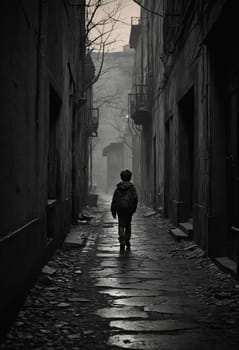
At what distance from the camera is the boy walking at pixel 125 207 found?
8516 mm

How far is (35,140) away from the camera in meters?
5.14

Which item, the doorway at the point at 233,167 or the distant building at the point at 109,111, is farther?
the distant building at the point at 109,111

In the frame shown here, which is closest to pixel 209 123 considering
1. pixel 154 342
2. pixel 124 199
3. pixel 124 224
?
pixel 124 199

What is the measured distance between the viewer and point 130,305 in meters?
4.63

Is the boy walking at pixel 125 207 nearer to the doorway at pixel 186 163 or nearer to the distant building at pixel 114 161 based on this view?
the doorway at pixel 186 163

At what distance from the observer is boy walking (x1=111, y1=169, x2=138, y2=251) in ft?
27.9

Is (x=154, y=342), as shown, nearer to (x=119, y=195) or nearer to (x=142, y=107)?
(x=119, y=195)

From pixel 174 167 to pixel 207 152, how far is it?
170 inches

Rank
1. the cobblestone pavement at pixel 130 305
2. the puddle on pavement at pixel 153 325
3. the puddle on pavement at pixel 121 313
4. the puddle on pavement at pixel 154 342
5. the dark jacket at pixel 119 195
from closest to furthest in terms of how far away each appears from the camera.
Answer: the puddle on pavement at pixel 154 342 < the cobblestone pavement at pixel 130 305 < the puddle on pavement at pixel 153 325 < the puddle on pavement at pixel 121 313 < the dark jacket at pixel 119 195

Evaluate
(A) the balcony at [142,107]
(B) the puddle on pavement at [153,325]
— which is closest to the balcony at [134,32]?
(A) the balcony at [142,107]

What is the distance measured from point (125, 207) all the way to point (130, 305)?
157 inches

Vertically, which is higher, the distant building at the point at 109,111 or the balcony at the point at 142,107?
the distant building at the point at 109,111

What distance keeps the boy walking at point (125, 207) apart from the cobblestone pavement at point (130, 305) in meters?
0.73

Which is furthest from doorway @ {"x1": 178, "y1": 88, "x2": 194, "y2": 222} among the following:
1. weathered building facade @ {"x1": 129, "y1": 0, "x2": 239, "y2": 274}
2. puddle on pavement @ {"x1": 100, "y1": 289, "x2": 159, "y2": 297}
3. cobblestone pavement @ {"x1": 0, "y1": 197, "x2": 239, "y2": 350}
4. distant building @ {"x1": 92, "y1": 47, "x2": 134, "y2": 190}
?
distant building @ {"x1": 92, "y1": 47, "x2": 134, "y2": 190}
